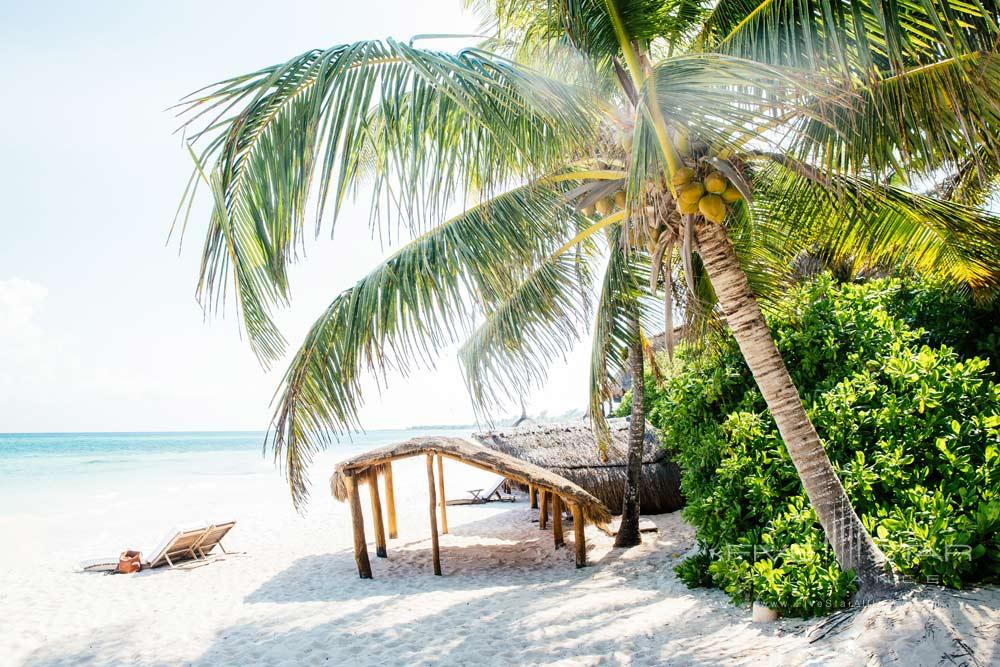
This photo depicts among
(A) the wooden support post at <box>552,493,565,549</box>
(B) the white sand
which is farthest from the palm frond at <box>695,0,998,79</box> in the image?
(A) the wooden support post at <box>552,493,565,549</box>

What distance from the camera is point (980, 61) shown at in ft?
9.64

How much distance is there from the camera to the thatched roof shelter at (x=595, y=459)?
31.5 ft

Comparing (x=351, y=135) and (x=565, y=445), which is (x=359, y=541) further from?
(x=351, y=135)

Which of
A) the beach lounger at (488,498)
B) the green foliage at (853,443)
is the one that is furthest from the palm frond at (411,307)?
the beach lounger at (488,498)

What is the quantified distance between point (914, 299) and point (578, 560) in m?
4.55

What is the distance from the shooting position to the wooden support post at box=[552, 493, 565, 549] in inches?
325

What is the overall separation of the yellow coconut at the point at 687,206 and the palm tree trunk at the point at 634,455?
4.04m

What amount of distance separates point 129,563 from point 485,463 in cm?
559

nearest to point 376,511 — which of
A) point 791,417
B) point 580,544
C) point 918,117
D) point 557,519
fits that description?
point 557,519

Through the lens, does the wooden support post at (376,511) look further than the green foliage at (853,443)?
Yes

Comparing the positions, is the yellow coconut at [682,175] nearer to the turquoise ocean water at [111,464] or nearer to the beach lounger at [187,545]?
the beach lounger at [187,545]

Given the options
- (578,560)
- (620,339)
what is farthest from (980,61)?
(578,560)

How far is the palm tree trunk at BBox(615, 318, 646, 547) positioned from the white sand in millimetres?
252

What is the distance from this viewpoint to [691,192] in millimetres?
3432
